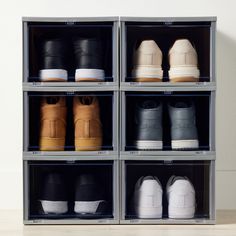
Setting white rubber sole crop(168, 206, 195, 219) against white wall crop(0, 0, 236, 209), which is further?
white wall crop(0, 0, 236, 209)

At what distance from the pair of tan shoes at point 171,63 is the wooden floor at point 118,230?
551 millimetres

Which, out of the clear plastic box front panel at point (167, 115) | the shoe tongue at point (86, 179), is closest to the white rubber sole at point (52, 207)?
the shoe tongue at point (86, 179)

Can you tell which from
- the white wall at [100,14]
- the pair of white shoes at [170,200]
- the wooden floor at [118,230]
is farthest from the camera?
the white wall at [100,14]

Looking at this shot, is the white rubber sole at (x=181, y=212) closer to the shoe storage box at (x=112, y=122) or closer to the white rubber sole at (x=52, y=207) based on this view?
the shoe storage box at (x=112, y=122)

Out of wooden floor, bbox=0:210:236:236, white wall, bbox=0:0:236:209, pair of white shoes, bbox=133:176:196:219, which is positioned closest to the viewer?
wooden floor, bbox=0:210:236:236

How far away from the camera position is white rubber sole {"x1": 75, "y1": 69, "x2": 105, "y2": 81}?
2.03m

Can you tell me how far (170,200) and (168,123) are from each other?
306 mm

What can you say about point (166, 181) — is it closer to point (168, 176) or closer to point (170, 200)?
point (168, 176)

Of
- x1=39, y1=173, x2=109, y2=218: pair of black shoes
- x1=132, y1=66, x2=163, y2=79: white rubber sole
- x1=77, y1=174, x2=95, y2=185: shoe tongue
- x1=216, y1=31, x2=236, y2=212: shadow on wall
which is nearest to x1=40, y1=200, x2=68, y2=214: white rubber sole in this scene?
A: x1=39, y1=173, x2=109, y2=218: pair of black shoes

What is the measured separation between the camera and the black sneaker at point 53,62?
6.68 feet

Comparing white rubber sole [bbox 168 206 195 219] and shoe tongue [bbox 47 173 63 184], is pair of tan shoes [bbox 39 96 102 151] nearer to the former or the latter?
shoe tongue [bbox 47 173 63 184]

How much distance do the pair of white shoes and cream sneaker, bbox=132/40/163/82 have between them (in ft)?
1.28

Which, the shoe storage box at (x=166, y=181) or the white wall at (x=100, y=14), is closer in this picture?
the shoe storage box at (x=166, y=181)
